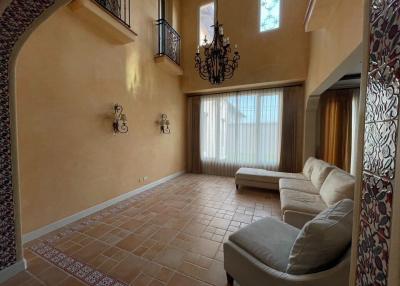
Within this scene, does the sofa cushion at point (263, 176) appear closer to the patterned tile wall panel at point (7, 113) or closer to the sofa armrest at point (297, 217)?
the sofa armrest at point (297, 217)

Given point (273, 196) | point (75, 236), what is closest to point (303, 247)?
point (75, 236)

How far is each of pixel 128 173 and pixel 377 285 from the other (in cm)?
399

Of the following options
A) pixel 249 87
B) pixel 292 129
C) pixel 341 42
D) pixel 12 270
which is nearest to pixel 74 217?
pixel 12 270

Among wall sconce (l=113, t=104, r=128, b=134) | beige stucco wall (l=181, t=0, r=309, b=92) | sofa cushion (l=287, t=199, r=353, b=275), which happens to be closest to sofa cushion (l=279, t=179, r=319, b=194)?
sofa cushion (l=287, t=199, r=353, b=275)

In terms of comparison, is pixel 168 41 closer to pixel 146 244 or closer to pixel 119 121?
pixel 119 121

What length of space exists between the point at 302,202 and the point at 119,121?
11.5 ft

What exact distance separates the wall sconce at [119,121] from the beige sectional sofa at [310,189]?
3176mm

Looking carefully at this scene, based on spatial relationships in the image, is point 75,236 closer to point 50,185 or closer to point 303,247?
point 50,185

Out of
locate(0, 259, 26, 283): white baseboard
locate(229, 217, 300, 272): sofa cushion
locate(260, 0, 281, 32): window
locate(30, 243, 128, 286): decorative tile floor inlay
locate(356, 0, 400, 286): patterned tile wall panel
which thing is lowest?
locate(30, 243, 128, 286): decorative tile floor inlay

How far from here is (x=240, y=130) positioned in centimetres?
568

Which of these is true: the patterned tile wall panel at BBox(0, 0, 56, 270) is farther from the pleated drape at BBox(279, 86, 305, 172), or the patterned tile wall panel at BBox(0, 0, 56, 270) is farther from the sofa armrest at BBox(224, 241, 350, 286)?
the pleated drape at BBox(279, 86, 305, 172)

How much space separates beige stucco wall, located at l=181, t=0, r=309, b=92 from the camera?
460 centimetres

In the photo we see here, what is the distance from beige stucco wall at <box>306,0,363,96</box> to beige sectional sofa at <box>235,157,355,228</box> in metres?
1.46

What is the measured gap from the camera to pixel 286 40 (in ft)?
15.5
